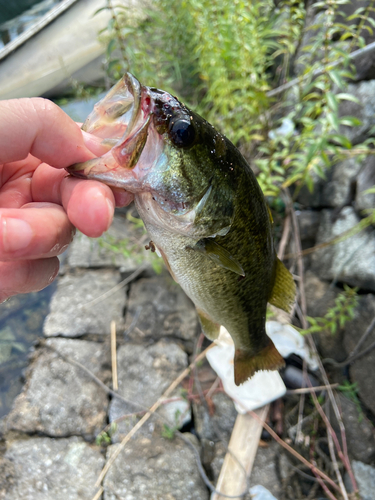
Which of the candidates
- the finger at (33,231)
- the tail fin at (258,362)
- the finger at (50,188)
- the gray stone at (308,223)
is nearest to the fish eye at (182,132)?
the finger at (50,188)

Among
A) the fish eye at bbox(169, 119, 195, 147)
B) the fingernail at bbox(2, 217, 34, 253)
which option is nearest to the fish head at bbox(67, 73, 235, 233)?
the fish eye at bbox(169, 119, 195, 147)

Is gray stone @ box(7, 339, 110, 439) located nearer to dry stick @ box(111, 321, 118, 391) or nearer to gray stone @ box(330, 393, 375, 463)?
dry stick @ box(111, 321, 118, 391)

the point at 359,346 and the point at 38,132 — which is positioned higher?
the point at 38,132

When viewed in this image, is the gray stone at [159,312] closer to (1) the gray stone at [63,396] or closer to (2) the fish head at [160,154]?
(1) the gray stone at [63,396]

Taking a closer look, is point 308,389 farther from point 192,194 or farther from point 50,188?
point 50,188

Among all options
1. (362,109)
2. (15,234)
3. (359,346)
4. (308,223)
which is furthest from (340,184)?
(15,234)

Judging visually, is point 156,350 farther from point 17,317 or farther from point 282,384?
point 17,317
